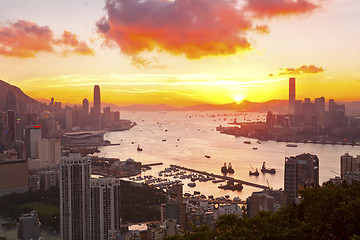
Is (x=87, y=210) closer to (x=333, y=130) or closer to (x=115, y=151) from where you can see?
(x=115, y=151)

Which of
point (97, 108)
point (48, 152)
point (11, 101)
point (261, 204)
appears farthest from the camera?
point (97, 108)

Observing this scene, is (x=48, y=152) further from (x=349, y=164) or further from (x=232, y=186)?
(x=349, y=164)

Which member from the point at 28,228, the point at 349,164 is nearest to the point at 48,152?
the point at 28,228

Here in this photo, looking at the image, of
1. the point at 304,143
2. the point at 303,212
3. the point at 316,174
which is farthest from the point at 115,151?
the point at 303,212

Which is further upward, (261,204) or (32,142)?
(32,142)

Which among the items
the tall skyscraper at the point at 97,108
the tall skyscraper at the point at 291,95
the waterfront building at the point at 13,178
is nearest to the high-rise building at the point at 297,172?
the waterfront building at the point at 13,178

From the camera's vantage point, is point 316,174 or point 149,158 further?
point 149,158
